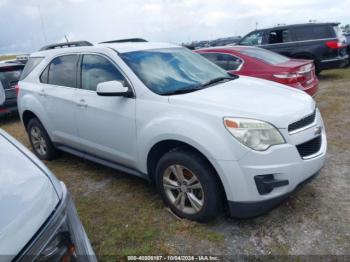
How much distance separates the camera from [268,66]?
5.93 meters

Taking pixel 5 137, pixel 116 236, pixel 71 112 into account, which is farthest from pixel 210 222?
pixel 71 112

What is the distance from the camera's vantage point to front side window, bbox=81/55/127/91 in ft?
11.9

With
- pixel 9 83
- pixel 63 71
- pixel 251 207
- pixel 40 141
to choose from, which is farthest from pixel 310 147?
pixel 9 83

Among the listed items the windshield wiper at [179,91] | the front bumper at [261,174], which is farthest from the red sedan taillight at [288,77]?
the front bumper at [261,174]

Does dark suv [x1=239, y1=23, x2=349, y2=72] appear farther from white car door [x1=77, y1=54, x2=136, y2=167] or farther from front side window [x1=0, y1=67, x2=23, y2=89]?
white car door [x1=77, y1=54, x2=136, y2=167]

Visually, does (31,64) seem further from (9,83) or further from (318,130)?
(318,130)

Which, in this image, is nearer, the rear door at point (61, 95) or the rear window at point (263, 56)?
the rear door at point (61, 95)

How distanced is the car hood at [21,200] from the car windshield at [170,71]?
1.86 m

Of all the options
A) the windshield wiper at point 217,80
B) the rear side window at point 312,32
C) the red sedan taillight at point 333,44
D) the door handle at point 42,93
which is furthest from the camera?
the rear side window at point 312,32

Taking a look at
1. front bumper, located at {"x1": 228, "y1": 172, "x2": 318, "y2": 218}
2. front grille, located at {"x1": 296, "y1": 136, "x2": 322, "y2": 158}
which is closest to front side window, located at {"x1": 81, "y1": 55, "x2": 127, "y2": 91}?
front bumper, located at {"x1": 228, "y1": 172, "x2": 318, "y2": 218}

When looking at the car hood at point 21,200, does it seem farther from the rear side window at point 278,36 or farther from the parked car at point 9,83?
the rear side window at point 278,36

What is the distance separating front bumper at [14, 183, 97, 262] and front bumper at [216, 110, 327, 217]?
4.64ft

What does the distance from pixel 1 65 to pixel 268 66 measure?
273 inches

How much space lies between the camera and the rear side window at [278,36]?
1027cm
